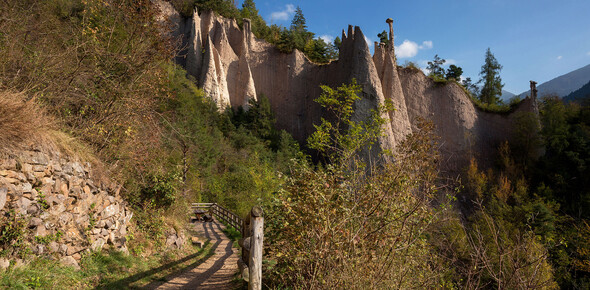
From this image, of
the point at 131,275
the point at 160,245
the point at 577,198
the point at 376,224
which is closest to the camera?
the point at 376,224

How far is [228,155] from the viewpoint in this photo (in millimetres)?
22250

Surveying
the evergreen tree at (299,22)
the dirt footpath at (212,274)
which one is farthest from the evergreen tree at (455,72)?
the dirt footpath at (212,274)

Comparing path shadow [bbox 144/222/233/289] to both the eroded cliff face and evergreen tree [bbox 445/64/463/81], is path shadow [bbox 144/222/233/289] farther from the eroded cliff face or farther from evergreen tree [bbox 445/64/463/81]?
evergreen tree [bbox 445/64/463/81]

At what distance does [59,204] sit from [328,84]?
23.6m

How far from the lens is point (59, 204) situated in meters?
5.01

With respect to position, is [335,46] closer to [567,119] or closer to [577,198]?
[567,119]

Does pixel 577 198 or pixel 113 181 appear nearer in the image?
pixel 113 181

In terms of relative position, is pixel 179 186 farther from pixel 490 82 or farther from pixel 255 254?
pixel 490 82

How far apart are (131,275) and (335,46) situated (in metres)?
36.4

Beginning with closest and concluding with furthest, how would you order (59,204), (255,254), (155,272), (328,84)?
(255,254) < (59,204) < (155,272) < (328,84)

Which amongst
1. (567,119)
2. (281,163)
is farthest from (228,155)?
(567,119)

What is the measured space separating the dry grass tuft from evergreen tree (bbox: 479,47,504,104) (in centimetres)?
3902

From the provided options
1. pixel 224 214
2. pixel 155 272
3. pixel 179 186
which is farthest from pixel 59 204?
pixel 224 214

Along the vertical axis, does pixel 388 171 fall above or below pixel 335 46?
below
